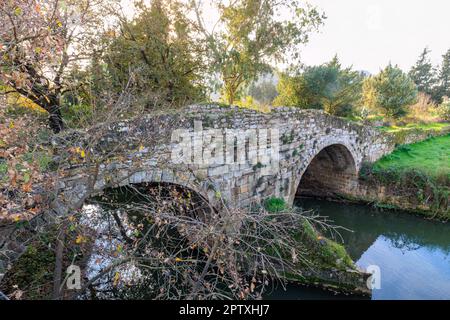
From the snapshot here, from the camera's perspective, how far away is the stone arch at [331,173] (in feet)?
41.3

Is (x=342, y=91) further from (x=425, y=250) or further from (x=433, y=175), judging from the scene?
(x=425, y=250)

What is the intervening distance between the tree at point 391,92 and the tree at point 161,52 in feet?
49.1

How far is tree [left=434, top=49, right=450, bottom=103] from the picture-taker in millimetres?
31739

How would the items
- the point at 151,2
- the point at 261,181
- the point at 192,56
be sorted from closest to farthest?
the point at 261,181
the point at 151,2
the point at 192,56

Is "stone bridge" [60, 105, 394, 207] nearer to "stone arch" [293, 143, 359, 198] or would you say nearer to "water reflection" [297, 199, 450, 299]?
"stone arch" [293, 143, 359, 198]

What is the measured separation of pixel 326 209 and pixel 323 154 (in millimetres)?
2438

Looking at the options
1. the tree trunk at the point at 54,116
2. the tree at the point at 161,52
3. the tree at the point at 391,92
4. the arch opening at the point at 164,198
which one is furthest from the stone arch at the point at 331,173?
the tree at the point at 391,92

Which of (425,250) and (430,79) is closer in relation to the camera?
(425,250)

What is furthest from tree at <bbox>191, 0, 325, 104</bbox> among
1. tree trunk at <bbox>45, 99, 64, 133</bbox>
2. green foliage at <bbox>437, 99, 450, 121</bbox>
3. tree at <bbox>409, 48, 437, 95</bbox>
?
tree at <bbox>409, 48, 437, 95</bbox>

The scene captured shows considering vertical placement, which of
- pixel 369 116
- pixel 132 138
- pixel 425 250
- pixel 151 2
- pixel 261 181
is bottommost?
pixel 425 250

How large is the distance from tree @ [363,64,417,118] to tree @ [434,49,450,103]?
47.1 ft

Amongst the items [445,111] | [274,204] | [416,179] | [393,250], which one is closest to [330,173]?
[416,179]

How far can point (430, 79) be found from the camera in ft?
108
